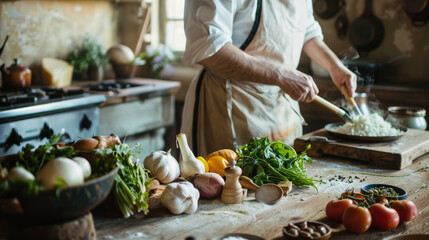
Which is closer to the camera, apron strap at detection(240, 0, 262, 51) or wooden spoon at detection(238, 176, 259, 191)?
A: wooden spoon at detection(238, 176, 259, 191)

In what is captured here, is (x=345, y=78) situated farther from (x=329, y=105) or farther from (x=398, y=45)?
(x=398, y=45)

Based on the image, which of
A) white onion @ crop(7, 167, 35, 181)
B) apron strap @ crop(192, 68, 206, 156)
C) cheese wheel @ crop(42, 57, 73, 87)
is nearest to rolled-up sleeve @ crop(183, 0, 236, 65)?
apron strap @ crop(192, 68, 206, 156)

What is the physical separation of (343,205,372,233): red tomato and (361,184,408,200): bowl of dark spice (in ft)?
0.77

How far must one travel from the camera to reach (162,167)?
1522mm

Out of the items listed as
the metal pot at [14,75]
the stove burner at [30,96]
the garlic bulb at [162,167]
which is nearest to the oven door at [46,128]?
the stove burner at [30,96]

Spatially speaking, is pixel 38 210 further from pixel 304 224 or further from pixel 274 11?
pixel 274 11

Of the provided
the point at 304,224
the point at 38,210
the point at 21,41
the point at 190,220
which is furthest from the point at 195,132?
the point at 21,41

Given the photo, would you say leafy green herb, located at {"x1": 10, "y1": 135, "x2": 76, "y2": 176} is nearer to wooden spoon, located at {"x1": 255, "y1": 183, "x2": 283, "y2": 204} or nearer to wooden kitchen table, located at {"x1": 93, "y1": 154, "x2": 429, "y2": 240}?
wooden kitchen table, located at {"x1": 93, "y1": 154, "x2": 429, "y2": 240}

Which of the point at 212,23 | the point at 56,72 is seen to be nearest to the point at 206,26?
the point at 212,23

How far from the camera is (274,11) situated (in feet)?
7.36

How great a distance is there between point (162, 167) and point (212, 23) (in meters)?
0.77

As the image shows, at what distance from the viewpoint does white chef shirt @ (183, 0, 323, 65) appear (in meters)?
1.99

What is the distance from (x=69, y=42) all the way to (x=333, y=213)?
3.18 meters

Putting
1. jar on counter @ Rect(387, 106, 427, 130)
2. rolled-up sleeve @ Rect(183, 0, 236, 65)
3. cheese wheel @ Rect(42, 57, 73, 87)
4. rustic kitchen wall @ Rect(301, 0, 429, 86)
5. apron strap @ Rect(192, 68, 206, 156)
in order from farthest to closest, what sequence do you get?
1. rustic kitchen wall @ Rect(301, 0, 429, 86)
2. cheese wheel @ Rect(42, 57, 73, 87)
3. jar on counter @ Rect(387, 106, 427, 130)
4. apron strap @ Rect(192, 68, 206, 156)
5. rolled-up sleeve @ Rect(183, 0, 236, 65)
